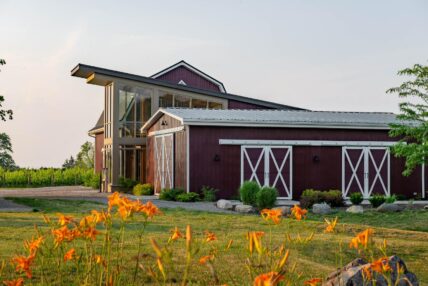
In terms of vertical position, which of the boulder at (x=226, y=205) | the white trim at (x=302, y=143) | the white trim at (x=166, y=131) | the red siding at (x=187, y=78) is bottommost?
the boulder at (x=226, y=205)

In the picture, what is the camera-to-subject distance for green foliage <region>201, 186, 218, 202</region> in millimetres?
19469

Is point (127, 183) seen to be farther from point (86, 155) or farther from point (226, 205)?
point (86, 155)

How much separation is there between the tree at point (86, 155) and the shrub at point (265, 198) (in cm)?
2398

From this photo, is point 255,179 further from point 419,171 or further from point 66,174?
point 66,174

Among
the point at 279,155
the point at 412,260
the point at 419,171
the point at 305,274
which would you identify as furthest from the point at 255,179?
the point at 305,274

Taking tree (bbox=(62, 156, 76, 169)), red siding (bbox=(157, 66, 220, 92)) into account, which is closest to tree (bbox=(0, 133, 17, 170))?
tree (bbox=(62, 156, 76, 169))

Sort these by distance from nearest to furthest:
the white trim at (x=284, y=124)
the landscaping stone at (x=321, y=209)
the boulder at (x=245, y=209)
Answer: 1. the boulder at (x=245, y=209)
2. the landscaping stone at (x=321, y=209)
3. the white trim at (x=284, y=124)

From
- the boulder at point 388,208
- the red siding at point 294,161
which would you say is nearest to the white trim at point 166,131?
the red siding at point 294,161

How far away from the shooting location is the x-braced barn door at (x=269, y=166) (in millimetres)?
20281

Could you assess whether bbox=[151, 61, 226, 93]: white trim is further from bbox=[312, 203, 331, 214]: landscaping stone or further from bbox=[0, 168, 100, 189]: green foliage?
bbox=[312, 203, 331, 214]: landscaping stone

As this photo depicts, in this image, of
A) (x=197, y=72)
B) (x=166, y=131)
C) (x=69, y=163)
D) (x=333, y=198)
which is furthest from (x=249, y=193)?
(x=69, y=163)

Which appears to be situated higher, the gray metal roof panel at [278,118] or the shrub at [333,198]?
the gray metal roof panel at [278,118]

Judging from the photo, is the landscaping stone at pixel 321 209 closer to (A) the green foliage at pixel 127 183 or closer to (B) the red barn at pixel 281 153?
(B) the red barn at pixel 281 153

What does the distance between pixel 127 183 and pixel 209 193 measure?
21.1ft
